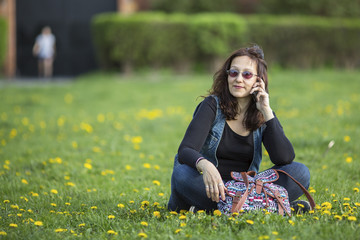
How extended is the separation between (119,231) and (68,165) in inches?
97.2

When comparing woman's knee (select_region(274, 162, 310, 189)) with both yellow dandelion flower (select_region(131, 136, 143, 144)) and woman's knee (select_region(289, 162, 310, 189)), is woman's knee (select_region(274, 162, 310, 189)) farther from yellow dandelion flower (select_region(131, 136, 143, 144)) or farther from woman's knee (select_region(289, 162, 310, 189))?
yellow dandelion flower (select_region(131, 136, 143, 144))

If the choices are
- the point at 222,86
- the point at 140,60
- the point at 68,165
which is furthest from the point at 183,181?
the point at 140,60

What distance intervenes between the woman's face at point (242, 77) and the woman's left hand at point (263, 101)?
0.18 feet

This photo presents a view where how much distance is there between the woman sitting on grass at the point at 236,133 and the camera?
3.25 meters

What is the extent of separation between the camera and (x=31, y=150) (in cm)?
617

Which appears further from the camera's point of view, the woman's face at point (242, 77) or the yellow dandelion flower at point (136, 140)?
the yellow dandelion flower at point (136, 140)

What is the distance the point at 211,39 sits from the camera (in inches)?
625

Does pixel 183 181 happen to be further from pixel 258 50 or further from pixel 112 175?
pixel 112 175

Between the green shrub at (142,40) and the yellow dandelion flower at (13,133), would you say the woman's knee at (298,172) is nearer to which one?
the yellow dandelion flower at (13,133)

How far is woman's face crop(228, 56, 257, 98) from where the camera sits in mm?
3375

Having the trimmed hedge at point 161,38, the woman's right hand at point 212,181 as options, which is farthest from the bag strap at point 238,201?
the trimmed hedge at point 161,38

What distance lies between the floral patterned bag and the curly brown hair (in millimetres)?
463

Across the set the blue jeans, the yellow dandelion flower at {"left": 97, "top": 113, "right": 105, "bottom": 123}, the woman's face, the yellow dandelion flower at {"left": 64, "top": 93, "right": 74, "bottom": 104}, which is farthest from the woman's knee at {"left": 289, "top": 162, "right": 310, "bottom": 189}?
the yellow dandelion flower at {"left": 64, "top": 93, "right": 74, "bottom": 104}

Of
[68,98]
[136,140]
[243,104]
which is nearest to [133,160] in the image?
[136,140]
